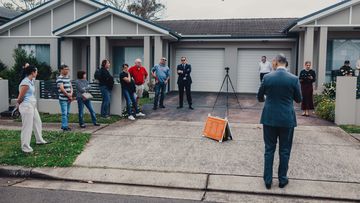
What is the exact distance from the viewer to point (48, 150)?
7758 millimetres

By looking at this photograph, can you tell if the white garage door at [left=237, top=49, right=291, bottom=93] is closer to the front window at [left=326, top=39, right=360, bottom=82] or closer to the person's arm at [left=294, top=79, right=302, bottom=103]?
the front window at [left=326, top=39, right=360, bottom=82]

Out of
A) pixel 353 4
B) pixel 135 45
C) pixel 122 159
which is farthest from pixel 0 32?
pixel 353 4

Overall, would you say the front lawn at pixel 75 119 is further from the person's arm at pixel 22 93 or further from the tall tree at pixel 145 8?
the tall tree at pixel 145 8

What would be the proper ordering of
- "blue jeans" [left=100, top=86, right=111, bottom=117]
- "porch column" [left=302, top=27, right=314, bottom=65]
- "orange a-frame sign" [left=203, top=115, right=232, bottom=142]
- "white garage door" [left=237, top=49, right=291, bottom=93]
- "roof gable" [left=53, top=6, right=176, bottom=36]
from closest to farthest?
"orange a-frame sign" [left=203, top=115, right=232, bottom=142] < "blue jeans" [left=100, top=86, right=111, bottom=117] < "porch column" [left=302, top=27, right=314, bottom=65] < "roof gable" [left=53, top=6, right=176, bottom=36] < "white garage door" [left=237, top=49, right=291, bottom=93]

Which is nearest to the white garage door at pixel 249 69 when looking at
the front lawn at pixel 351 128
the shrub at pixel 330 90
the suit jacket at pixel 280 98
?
the shrub at pixel 330 90

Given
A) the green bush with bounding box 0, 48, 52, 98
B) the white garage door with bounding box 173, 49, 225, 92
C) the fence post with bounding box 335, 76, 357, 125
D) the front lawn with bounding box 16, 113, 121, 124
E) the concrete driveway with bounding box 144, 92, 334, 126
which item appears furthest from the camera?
the white garage door with bounding box 173, 49, 225, 92

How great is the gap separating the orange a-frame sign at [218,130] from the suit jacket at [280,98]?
272 cm

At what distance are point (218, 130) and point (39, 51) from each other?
48.2 feet

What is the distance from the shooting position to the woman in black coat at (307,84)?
11562mm

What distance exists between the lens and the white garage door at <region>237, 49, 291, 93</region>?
19.6 meters

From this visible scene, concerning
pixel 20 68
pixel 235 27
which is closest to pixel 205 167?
pixel 20 68

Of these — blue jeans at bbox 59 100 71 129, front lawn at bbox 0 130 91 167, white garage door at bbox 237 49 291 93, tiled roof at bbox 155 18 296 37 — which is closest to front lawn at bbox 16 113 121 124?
blue jeans at bbox 59 100 71 129

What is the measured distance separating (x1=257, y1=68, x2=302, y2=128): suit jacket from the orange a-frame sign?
2.72 m

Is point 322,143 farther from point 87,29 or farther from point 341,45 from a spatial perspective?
point 87,29
